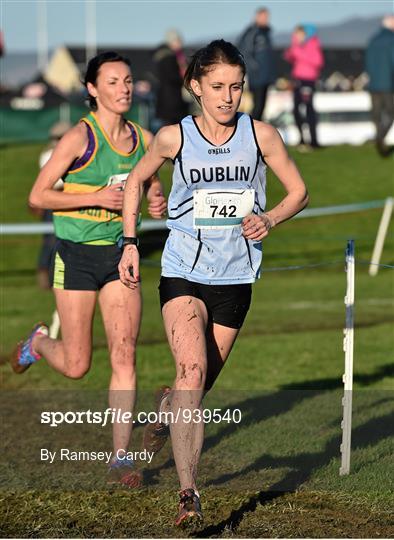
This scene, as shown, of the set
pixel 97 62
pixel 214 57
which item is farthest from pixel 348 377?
pixel 97 62

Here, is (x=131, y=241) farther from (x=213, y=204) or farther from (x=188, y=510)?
(x=188, y=510)

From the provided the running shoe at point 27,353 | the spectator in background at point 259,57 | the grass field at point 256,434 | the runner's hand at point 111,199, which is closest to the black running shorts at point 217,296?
the grass field at point 256,434

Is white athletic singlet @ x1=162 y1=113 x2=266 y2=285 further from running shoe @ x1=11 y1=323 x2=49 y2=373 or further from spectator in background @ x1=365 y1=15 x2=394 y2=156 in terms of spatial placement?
spectator in background @ x1=365 y1=15 x2=394 y2=156

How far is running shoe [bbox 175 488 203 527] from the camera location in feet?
17.6

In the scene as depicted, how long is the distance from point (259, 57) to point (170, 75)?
1744 mm

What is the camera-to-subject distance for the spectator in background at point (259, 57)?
79.7ft

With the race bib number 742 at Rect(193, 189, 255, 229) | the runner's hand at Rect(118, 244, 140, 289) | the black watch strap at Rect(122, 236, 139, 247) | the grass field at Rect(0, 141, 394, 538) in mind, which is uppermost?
the race bib number 742 at Rect(193, 189, 255, 229)

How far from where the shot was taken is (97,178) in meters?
7.12

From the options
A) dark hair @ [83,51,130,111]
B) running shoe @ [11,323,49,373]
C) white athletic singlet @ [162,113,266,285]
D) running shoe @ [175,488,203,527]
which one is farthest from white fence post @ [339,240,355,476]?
running shoe @ [11,323,49,373]

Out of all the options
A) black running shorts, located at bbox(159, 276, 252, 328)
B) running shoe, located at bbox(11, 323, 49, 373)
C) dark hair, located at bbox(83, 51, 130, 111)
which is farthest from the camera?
running shoe, located at bbox(11, 323, 49, 373)

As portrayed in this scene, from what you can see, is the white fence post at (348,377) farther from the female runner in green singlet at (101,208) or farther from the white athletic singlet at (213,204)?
the female runner in green singlet at (101,208)

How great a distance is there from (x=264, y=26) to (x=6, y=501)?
18851mm

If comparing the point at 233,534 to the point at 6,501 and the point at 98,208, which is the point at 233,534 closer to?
the point at 6,501

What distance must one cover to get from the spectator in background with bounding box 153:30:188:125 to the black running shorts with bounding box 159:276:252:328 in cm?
1859
